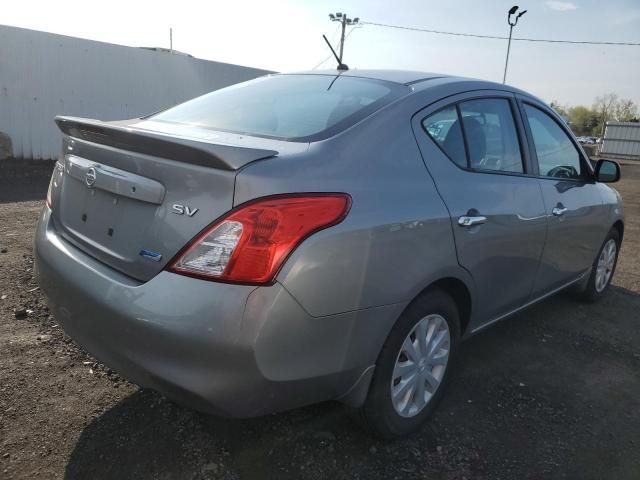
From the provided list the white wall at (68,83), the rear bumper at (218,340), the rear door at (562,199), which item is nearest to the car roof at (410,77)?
the rear door at (562,199)

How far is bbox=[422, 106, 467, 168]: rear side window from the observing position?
2.49 m

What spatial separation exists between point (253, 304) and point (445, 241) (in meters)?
1.01

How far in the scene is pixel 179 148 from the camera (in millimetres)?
1900

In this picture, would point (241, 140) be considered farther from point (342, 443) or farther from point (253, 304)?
point (342, 443)

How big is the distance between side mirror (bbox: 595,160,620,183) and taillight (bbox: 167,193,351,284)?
3067 millimetres

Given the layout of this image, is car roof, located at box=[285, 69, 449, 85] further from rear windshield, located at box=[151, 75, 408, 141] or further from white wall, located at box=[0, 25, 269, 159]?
white wall, located at box=[0, 25, 269, 159]

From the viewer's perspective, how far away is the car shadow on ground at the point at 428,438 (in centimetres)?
225

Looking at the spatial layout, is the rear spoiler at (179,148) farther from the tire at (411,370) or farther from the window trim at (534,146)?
the window trim at (534,146)

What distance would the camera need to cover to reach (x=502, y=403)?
291cm

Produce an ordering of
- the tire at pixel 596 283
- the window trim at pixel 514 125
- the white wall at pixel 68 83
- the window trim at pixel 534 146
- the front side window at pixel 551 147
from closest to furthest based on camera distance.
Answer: the window trim at pixel 514 125 → the window trim at pixel 534 146 → the front side window at pixel 551 147 → the tire at pixel 596 283 → the white wall at pixel 68 83

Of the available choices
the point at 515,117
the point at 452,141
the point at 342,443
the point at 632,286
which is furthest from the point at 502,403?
the point at 632,286

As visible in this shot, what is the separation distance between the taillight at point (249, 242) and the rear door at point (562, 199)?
2069mm

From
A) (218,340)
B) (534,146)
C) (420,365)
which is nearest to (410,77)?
→ (534,146)

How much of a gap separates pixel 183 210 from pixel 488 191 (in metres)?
1.59
